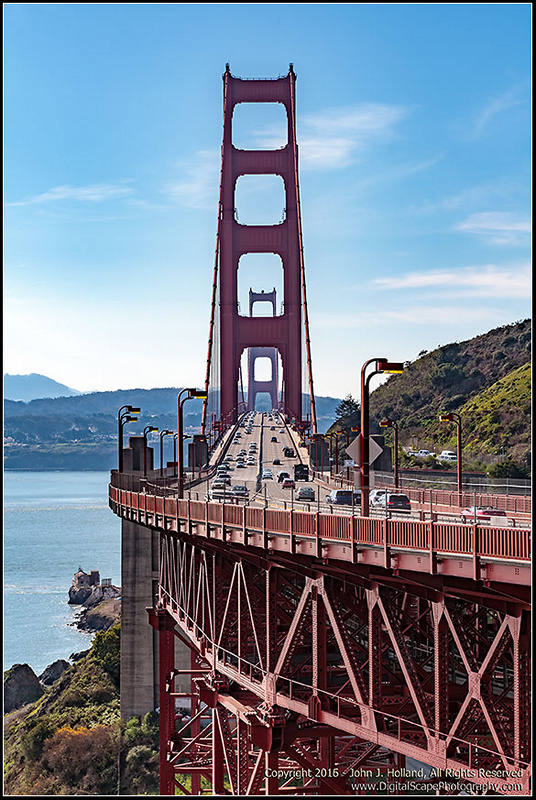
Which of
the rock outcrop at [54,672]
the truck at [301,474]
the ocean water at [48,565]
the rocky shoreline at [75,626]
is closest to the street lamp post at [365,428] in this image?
the truck at [301,474]

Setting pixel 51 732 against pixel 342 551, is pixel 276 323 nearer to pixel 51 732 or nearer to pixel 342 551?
pixel 51 732

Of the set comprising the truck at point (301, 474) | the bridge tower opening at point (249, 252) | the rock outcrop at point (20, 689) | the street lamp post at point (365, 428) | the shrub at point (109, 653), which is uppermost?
the bridge tower opening at point (249, 252)

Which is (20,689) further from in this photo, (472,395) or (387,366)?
(387,366)

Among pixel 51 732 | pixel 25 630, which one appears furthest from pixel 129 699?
pixel 25 630

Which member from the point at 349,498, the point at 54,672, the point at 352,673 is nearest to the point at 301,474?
the point at 349,498

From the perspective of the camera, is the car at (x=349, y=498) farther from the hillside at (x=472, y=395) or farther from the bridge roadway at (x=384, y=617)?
the hillside at (x=472, y=395)
